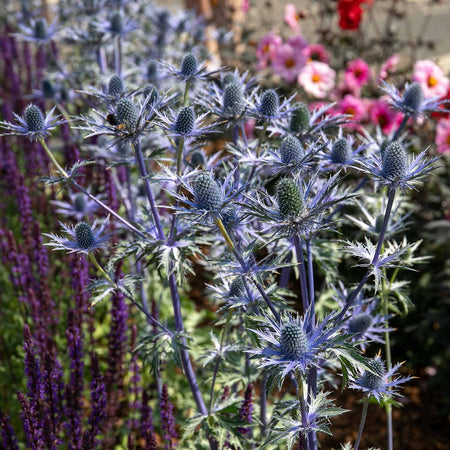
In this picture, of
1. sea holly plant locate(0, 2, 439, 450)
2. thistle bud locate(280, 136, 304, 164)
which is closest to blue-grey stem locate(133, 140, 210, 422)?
sea holly plant locate(0, 2, 439, 450)

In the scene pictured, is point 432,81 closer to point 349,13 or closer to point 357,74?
point 357,74

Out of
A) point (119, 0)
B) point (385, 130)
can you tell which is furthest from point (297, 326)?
point (119, 0)

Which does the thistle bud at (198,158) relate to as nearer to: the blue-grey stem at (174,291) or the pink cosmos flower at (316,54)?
the blue-grey stem at (174,291)

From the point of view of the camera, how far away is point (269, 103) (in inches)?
72.0

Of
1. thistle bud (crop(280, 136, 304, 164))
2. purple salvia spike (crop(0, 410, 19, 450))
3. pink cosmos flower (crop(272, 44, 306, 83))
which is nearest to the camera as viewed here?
thistle bud (crop(280, 136, 304, 164))

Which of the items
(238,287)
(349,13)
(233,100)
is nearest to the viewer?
(238,287)

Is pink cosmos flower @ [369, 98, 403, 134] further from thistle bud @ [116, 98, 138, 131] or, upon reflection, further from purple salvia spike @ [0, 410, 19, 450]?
purple salvia spike @ [0, 410, 19, 450]

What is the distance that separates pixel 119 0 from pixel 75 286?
2.21m

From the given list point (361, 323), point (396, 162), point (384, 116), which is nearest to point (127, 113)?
point (396, 162)

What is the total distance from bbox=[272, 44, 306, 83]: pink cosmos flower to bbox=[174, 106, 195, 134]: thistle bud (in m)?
2.09

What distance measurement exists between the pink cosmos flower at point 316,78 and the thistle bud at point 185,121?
1.93 meters

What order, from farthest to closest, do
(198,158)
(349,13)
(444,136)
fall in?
(349,13) < (444,136) < (198,158)

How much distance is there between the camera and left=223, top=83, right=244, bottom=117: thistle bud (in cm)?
186

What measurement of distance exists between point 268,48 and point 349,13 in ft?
2.06
